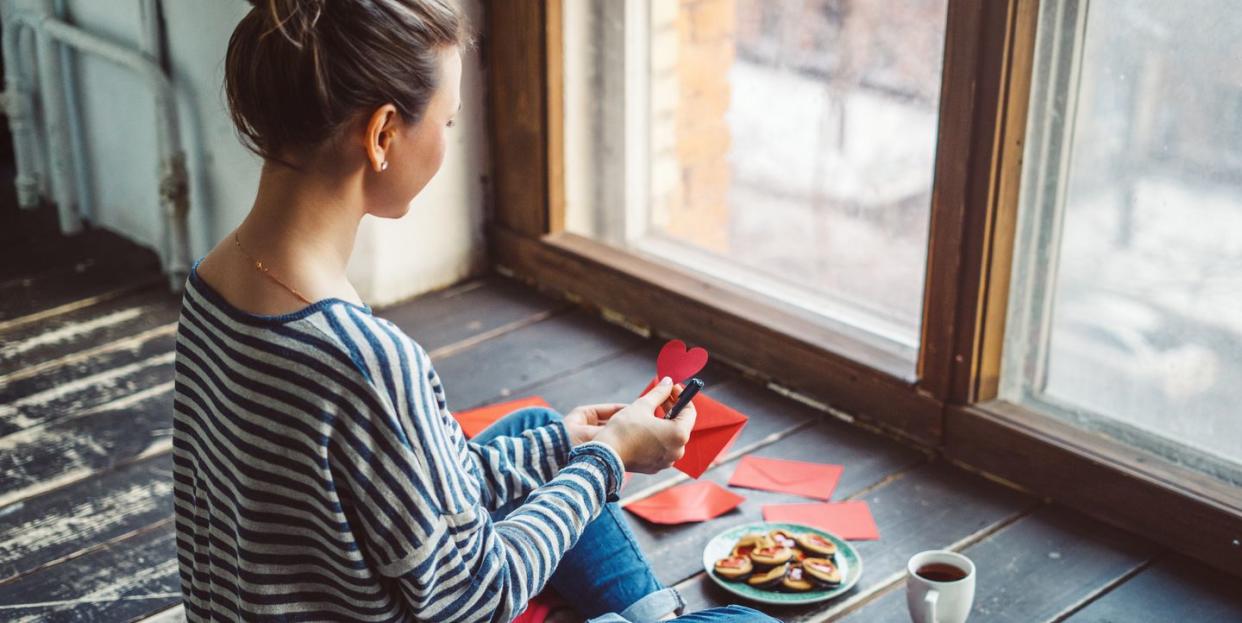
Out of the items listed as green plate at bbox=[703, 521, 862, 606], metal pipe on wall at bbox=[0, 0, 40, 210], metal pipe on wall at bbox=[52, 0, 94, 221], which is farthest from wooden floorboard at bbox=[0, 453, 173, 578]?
metal pipe on wall at bbox=[0, 0, 40, 210]

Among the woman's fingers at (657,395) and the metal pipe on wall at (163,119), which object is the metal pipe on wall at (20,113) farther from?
the woman's fingers at (657,395)

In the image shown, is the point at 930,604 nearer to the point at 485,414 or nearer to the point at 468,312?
the point at 485,414

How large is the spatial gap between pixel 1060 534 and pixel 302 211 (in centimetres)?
128

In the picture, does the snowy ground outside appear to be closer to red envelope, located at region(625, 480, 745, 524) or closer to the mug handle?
red envelope, located at region(625, 480, 745, 524)

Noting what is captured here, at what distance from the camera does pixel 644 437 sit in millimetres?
1319

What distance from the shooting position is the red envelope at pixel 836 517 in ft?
6.38

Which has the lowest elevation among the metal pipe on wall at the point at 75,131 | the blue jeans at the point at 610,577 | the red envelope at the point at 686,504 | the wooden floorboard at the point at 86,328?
the red envelope at the point at 686,504

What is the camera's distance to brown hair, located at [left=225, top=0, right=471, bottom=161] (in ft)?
3.47

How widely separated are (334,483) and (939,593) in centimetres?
81

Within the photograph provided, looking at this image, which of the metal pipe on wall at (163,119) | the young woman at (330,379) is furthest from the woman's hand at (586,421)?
the metal pipe on wall at (163,119)

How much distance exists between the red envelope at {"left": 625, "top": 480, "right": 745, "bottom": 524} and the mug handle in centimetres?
47

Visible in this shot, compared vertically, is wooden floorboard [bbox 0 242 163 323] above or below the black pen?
below

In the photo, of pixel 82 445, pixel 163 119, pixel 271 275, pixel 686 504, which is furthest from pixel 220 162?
pixel 271 275

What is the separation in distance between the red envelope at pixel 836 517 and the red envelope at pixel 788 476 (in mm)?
39
